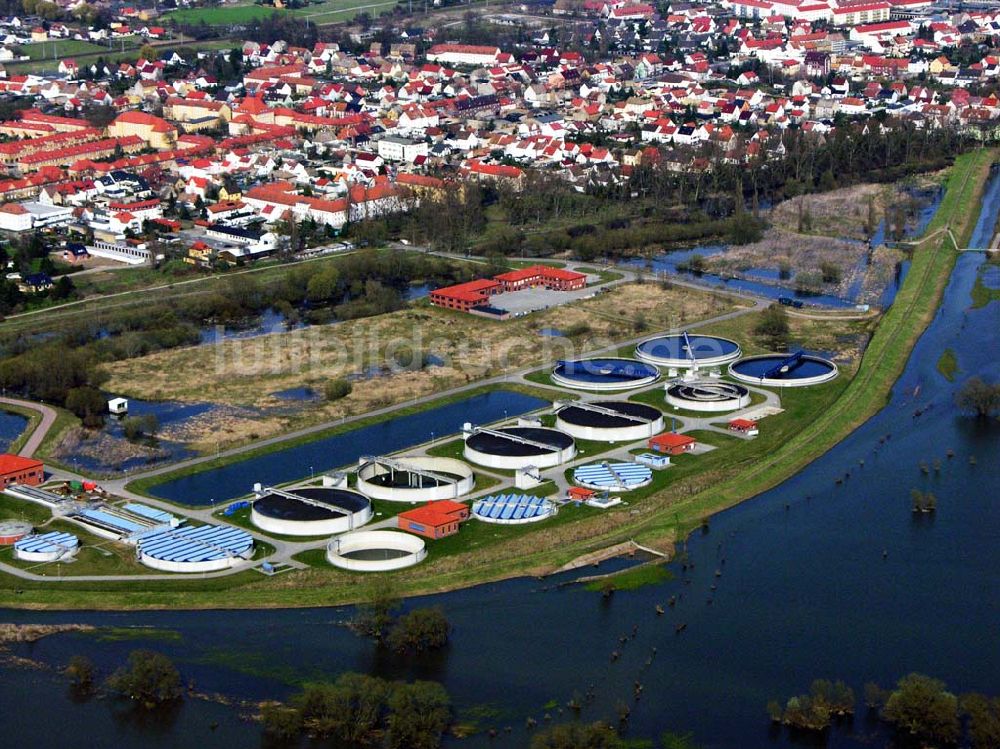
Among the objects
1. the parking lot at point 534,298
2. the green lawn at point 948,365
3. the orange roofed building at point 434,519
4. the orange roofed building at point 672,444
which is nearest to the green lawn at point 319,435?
the orange roofed building at point 672,444

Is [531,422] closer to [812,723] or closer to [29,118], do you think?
[812,723]

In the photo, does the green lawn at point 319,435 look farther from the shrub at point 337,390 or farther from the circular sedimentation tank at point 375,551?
the circular sedimentation tank at point 375,551

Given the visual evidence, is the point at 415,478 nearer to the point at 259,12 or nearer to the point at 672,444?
the point at 672,444

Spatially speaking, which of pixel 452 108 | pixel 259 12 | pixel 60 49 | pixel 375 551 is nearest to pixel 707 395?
pixel 375 551

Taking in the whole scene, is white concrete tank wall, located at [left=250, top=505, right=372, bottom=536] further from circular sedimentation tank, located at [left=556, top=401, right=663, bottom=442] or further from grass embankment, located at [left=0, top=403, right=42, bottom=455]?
grass embankment, located at [left=0, top=403, right=42, bottom=455]

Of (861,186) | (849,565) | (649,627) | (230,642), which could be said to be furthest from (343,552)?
(861,186)
